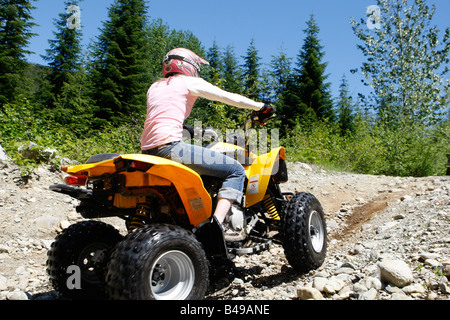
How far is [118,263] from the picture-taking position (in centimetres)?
215

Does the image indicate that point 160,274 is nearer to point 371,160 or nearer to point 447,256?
point 447,256

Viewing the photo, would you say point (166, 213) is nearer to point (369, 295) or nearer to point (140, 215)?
point (140, 215)

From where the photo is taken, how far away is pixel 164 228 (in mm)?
2363

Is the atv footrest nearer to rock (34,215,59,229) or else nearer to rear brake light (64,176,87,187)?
rear brake light (64,176,87,187)

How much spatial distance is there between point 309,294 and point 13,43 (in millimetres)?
29106

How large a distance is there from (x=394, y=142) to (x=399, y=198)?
762cm

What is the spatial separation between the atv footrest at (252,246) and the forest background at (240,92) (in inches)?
156

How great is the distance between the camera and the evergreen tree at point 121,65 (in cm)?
2634

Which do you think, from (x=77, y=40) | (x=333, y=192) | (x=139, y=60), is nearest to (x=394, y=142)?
(x=333, y=192)

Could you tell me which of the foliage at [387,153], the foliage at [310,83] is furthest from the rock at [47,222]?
the foliage at [310,83]

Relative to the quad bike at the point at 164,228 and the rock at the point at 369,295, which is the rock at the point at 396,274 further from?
the quad bike at the point at 164,228

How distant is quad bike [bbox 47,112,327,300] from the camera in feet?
7.34

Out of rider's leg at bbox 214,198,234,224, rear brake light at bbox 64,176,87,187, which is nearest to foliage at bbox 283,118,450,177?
rider's leg at bbox 214,198,234,224

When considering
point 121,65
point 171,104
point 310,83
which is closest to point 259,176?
point 171,104
